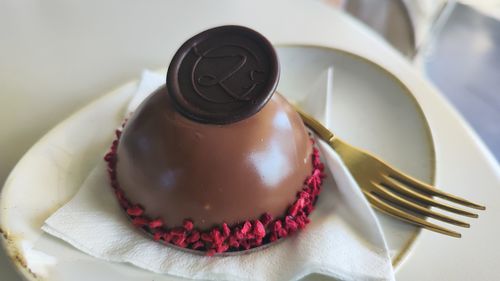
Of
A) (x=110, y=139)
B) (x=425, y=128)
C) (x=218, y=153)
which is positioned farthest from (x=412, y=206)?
(x=110, y=139)

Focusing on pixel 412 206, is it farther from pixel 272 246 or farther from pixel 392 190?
pixel 272 246

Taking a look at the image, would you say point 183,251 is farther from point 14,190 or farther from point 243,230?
point 14,190

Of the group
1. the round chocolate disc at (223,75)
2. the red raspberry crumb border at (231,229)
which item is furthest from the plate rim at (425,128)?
the round chocolate disc at (223,75)

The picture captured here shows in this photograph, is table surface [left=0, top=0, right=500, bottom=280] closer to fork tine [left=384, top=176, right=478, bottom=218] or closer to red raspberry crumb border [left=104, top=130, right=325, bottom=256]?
fork tine [left=384, top=176, right=478, bottom=218]

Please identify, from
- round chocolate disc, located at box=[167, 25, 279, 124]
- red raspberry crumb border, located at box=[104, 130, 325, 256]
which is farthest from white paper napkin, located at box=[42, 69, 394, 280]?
round chocolate disc, located at box=[167, 25, 279, 124]

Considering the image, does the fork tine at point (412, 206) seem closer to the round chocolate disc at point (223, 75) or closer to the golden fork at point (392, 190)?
the golden fork at point (392, 190)

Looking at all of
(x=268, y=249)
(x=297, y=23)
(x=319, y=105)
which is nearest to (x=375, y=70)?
(x=319, y=105)
